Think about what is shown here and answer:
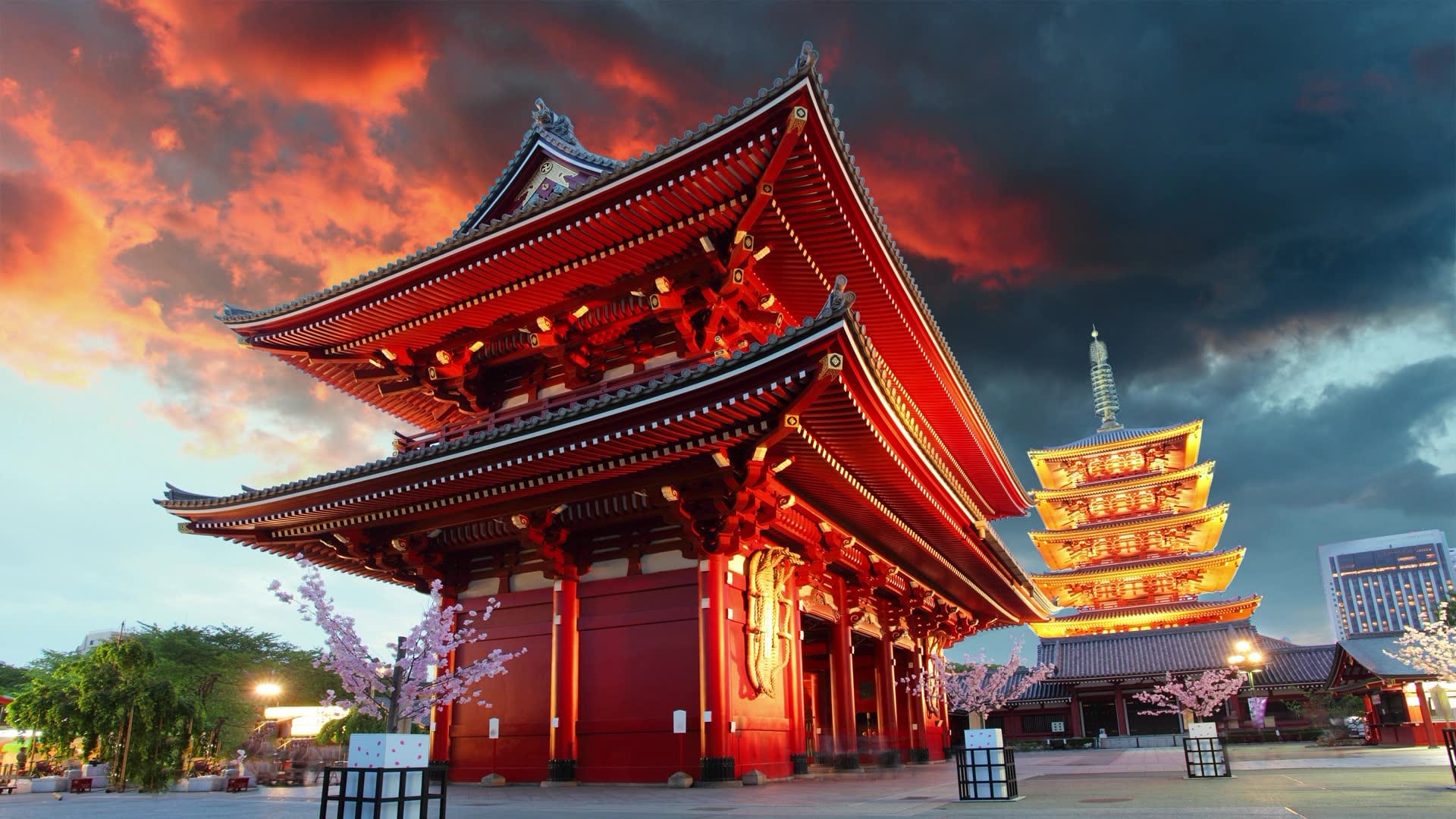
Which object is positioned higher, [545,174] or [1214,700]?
[545,174]

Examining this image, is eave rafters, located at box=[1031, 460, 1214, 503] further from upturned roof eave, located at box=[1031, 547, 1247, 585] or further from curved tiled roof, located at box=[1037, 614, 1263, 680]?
curved tiled roof, located at box=[1037, 614, 1263, 680]

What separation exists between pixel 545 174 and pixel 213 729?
28202mm

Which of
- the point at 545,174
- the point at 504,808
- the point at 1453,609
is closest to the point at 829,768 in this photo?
the point at 504,808

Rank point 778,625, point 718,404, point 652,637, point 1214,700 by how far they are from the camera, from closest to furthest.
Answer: point 718,404 < point 652,637 < point 778,625 < point 1214,700

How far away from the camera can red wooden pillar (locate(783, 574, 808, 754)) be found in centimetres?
1892

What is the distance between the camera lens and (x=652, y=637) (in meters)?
17.5

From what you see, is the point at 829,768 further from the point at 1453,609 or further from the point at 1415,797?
the point at 1453,609

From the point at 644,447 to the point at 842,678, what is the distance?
9.98 m

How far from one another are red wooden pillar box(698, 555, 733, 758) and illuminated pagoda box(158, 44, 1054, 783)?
5 centimetres

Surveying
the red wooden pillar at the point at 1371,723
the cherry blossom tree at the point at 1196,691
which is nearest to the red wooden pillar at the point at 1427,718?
the red wooden pillar at the point at 1371,723

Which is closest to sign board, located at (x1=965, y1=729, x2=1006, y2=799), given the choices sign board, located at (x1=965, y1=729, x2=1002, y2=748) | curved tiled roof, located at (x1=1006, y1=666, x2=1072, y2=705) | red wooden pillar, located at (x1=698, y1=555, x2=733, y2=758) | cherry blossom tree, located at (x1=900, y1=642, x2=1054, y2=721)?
sign board, located at (x1=965, y1=729, x2=1002, y2=748)

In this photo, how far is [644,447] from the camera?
51.8ft

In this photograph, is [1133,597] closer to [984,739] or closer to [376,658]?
[984,739]

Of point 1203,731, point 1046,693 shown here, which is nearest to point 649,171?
point 1203,731
